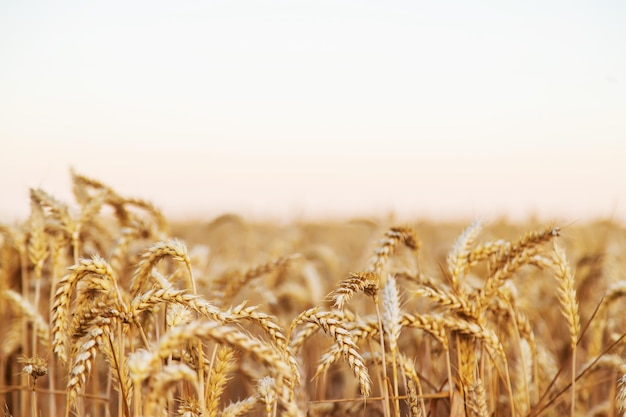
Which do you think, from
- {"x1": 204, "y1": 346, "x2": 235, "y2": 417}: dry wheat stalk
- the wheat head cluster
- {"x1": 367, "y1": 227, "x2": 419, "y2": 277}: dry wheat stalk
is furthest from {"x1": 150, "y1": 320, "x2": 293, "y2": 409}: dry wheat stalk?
{"x1": 367, "y1": 227, "x2": 419, "y2": 277}: dry wheat stalk

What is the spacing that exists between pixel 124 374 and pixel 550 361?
2566 mm

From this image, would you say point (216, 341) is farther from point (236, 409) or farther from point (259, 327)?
point (259, 327)

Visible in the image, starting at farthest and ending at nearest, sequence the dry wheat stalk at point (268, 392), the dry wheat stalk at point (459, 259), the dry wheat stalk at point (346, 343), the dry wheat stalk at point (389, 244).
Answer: the dry wheat stalk at point (389, 244) → the dry wheat stalk at point (459, 259) → the dry wheat stalk at point (268, 392) → the dry wheat stalk at point (346, 343)

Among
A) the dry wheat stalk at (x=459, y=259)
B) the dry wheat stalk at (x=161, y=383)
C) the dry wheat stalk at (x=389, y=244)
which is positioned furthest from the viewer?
the dry wheat stalk at (x=389, y=244)

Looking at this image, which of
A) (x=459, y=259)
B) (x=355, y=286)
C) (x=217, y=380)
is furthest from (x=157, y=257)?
(x=459, y=259)

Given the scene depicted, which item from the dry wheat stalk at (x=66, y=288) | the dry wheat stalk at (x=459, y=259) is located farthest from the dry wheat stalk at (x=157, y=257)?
the dry wheat stalk at (x=459, y=259)

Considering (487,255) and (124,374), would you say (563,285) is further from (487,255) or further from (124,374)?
(124,374)

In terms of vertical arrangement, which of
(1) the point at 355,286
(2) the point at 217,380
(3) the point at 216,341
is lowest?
(2) the point at 217,380

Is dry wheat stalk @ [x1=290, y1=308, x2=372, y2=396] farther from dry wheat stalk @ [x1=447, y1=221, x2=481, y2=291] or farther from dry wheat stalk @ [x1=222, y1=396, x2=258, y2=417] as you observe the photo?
dry wheat stalk @ [x1=447, y1=221, x2=481, y2=291]

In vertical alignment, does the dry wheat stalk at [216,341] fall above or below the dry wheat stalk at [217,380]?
above

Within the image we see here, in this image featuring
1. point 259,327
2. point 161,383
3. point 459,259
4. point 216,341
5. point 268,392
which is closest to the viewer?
point 161,383

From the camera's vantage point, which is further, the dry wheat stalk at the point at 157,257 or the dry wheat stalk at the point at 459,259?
the dry wheat stalk at the point at 459,259

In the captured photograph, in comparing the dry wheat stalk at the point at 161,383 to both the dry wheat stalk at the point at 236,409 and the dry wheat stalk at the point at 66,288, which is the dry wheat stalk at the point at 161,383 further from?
the dry wheat stalk at the point at 236,409

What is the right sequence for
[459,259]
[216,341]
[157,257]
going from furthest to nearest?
[459,259]
[157,257]
[216,341]
